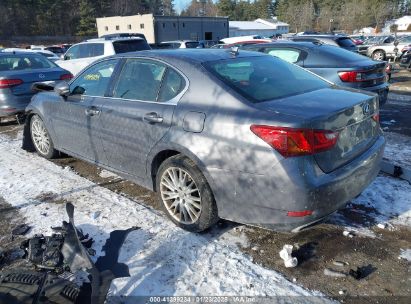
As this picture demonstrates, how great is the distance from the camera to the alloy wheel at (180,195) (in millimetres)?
3357

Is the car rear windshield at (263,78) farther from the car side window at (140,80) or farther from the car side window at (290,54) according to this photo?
the car side window at (290,54)

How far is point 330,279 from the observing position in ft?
9.27

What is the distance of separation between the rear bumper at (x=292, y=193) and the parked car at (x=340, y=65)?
12.8 feet

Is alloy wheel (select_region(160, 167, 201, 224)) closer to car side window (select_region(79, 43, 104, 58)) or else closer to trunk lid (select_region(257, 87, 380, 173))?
trunk lid (select_region(257, 87, 380, 173))

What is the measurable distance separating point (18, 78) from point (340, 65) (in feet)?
20.3

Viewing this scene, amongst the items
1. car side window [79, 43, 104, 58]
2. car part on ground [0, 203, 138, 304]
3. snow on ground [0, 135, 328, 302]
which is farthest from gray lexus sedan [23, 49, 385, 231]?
car side window [79, 43, 104, 58]

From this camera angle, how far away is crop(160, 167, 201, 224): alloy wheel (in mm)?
3357

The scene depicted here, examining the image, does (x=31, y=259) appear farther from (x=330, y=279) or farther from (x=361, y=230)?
(x=361, y=230)

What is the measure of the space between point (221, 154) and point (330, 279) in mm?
1260

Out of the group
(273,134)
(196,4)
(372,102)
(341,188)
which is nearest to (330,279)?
(341,188)

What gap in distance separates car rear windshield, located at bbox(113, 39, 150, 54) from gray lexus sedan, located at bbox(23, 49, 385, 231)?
7538 millimetres

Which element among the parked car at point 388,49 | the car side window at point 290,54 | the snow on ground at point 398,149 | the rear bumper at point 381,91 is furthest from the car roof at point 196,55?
the parked car at point 388,49

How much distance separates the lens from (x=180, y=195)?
348cm

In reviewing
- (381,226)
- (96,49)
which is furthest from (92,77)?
(96,49)
